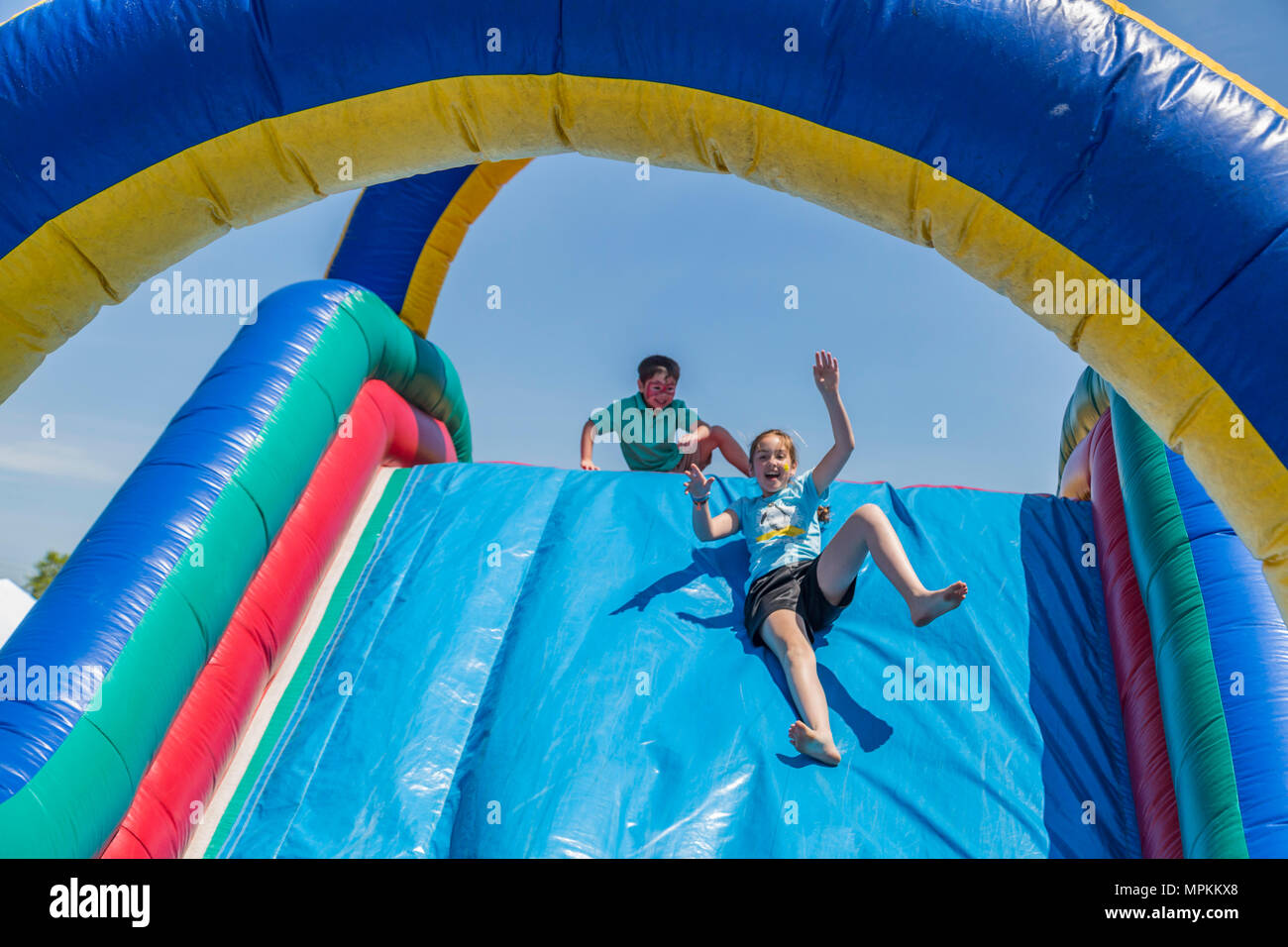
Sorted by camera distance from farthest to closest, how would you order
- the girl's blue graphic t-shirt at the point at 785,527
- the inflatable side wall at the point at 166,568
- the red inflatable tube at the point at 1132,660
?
the girl's blue graphic t-shirt at the point at 785,527
the red inflatable tube at the point at 1132,660
the inflatable side wall at the point at 166,568

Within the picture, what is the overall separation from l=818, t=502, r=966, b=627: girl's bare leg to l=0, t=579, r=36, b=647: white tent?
20.5ft

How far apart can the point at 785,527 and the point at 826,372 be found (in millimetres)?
638

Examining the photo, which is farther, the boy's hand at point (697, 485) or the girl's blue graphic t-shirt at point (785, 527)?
the girl's blue graphic t-shirt at point (785, 527)

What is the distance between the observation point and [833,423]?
283 cm

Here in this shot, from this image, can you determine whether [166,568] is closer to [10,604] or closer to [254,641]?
[254,641]

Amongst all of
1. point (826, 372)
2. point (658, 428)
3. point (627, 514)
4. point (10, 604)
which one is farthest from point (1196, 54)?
point (10, 604)

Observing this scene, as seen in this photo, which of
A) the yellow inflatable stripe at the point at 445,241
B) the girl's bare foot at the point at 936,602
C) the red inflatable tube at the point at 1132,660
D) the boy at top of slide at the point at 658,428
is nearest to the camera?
the girl's bare foot at the point at 936,602

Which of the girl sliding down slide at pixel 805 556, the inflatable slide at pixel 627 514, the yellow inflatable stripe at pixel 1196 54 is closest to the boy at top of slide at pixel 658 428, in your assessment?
the inflatable slide at pixel 627 514

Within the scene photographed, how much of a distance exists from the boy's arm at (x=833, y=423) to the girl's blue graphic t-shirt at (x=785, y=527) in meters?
0.06

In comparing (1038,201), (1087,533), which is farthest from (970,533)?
(1038,201)

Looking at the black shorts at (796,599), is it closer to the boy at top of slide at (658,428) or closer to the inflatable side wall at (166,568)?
the boy at top of slide at (658,428)

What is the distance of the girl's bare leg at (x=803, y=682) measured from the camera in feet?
8.20

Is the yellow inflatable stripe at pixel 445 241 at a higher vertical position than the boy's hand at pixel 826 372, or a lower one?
higher
